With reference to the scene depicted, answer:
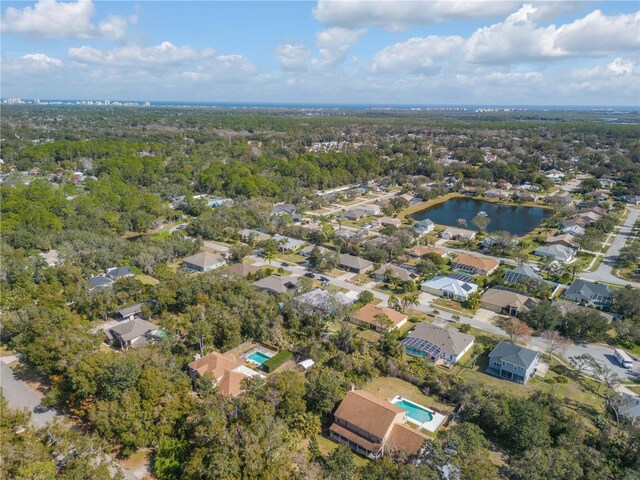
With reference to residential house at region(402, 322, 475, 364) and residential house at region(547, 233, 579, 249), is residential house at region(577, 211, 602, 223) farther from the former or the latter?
residential house at region(402, 322, 475, 364)

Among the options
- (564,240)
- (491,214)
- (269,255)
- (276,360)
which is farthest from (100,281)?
(491,214)

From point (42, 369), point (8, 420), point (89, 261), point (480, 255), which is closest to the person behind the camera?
point (8, 420)

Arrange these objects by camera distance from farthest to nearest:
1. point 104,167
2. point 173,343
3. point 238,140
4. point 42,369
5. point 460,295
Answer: point 238,140 → point 104,167 → point 460,295 → point 173,343 → point 42,369

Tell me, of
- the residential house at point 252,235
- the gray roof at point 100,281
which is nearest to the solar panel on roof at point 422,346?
the residential house at point 252,235

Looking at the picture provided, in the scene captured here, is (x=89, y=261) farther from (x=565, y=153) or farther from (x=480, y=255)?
(x=565, y=153)

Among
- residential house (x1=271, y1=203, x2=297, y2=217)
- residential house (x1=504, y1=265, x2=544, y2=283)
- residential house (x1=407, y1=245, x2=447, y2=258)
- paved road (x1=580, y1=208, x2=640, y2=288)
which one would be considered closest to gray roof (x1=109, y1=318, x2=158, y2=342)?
residential house (x1=407, y1=245, x2=447, y2=258)

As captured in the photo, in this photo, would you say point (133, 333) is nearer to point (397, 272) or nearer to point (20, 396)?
point (20, 396)

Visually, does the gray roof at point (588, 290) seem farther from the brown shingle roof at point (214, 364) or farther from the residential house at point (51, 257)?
the residential house at point (51, 257)

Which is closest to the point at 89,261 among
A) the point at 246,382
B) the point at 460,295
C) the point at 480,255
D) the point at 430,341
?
the point at 246,382
